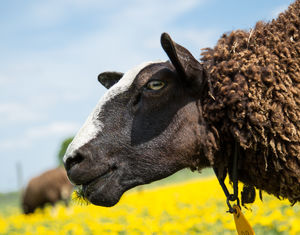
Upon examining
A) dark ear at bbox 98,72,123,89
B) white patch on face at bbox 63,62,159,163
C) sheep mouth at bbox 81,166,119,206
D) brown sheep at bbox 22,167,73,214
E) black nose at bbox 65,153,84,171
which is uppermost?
dark ear at bbox 98,72,123,89

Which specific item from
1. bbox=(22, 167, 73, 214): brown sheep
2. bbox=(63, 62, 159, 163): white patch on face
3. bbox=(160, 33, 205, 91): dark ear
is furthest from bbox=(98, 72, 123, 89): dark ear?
bbox=(22, 167, 73, 214): brown sheep

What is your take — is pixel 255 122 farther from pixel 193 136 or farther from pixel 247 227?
pixel 247 227

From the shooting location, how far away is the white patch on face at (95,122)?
2221 mm

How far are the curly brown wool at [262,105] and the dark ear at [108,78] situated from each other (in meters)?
0.87

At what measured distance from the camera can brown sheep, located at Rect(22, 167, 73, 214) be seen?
16125 millimetres

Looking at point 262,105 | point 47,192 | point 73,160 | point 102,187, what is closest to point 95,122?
point 73,160

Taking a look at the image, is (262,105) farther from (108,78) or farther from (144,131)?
(108,78)

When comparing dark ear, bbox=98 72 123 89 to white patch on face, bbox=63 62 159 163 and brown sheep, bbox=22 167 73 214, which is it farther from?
brown sheep, bbox=22 167 73 214

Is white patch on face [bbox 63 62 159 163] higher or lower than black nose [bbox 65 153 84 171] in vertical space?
higher

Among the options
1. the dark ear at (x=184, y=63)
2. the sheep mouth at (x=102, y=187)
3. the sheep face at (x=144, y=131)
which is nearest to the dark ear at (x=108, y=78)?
the sheep face at (x=144, y=131)

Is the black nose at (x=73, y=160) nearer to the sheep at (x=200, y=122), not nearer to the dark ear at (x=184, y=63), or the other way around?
the sheep at (x=200, y=122)

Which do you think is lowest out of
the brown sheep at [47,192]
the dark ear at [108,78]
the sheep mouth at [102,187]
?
the brown sheep at [47,192]

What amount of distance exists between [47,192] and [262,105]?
50.8ft

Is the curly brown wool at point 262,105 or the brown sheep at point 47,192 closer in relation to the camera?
the curly brown wool at point 262,105
